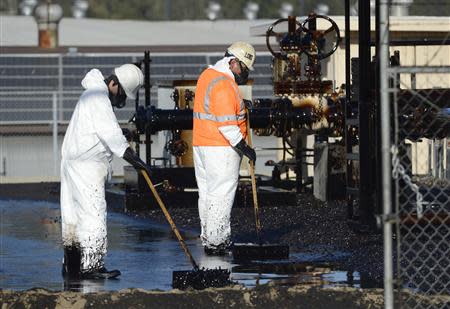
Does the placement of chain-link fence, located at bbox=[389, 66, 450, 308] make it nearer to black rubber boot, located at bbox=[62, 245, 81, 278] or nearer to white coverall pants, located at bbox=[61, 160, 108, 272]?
white coverall pants, located at bbox=[61, 160, 108, 272]

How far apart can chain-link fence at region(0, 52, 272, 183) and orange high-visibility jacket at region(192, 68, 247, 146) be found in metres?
15.7

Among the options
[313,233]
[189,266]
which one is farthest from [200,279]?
[313,233]

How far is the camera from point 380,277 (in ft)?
38.7

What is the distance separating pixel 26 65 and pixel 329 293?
1143 inches

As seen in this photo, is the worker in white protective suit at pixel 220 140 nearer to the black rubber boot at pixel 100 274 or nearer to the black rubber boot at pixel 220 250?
the black rubber boot at pixel 220 250

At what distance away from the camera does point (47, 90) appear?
3688 cm

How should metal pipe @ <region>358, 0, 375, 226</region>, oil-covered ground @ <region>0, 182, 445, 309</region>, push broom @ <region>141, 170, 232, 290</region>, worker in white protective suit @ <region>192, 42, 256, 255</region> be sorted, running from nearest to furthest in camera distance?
oil-covered ground @ <region>0, 182, 445, 309</region>
push broom @ <region>141, 170, 232, 290</region>
worker in white protective suit @ <region>192, 42, 256, 255</region>
metal pipe @ <region>358, 0, 375, 226</region>

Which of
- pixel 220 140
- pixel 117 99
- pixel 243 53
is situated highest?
pixel 243 53

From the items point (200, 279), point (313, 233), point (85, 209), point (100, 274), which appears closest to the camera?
point (200, 279)

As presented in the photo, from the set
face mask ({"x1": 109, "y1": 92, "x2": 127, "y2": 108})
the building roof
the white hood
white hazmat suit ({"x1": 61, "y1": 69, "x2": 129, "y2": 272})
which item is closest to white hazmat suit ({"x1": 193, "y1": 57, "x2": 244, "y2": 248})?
face mask ({"x1": 109, "y1": 92, "x2": 127, "y2": 108})

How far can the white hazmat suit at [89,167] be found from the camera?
1158 cm

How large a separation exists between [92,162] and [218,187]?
190 centimetres

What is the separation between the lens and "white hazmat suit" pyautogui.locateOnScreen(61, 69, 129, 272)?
11578 mm

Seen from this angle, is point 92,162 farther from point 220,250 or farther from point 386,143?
point 386,143
